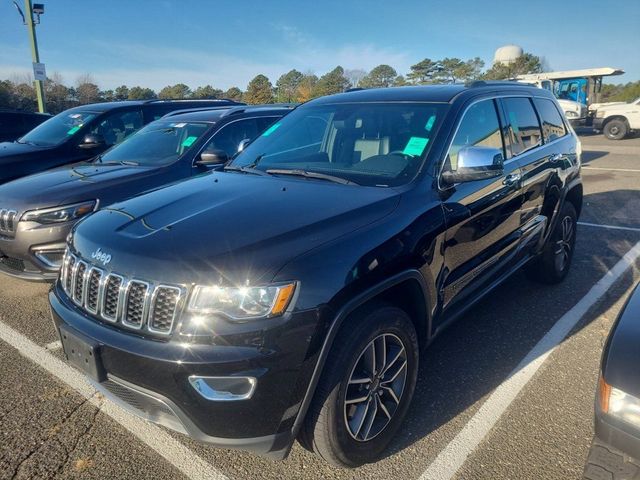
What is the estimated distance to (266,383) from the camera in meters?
1.95

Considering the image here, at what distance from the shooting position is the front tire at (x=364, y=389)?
7.07 feet

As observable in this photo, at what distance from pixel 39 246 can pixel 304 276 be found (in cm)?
311

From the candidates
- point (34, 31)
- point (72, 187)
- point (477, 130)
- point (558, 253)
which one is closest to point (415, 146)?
point (477, 130)

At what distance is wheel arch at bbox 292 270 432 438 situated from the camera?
207cm

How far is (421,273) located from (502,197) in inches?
48.9

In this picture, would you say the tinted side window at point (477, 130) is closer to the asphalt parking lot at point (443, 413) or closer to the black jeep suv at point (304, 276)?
the black jeep suv at point (304, 276)

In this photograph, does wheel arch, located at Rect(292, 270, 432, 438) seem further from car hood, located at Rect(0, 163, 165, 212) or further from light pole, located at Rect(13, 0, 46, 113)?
light pole, located at Rect(13, 0, 46, 113)

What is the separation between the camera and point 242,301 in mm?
1977

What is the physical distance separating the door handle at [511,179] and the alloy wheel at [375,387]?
164cm

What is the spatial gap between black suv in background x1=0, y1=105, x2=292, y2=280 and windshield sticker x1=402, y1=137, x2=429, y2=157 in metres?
2.27

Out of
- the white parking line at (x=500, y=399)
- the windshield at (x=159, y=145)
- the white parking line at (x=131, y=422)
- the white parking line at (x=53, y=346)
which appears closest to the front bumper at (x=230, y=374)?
the white parking line at (x=131, y=422)

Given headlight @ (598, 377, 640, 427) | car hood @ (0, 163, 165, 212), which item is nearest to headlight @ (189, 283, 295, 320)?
headlight @ (598, 377, 640, 427)

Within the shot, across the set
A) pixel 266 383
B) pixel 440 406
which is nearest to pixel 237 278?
pixel 266 383

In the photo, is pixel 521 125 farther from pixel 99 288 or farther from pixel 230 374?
pixel 99 288
